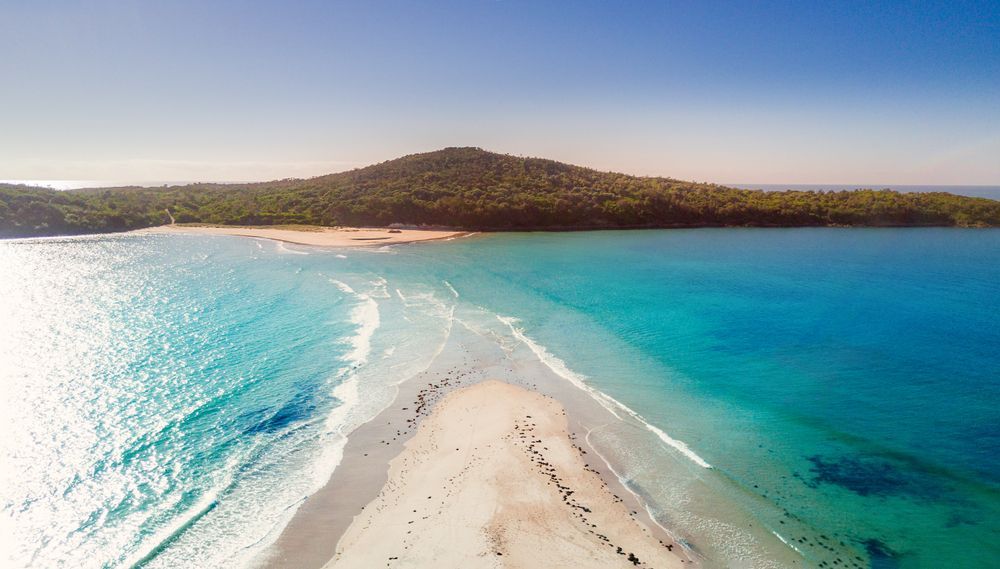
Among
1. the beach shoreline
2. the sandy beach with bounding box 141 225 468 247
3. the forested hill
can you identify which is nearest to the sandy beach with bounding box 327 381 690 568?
the beach shoreline

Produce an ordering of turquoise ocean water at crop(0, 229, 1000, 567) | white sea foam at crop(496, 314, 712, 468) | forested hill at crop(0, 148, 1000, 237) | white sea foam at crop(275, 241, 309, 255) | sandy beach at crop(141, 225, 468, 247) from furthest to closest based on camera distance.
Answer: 1. forested hill at crop(0, 148, 1000, 237)
2. sandy beach at crop(141, 225, 468, 247)
3. white sea foam at crop(275, 241, 309, 255)
4. white sea foam at crop(496, 314, 712, 468)
5. turquoise ocean water at crop(0, 229, 1000, 567)

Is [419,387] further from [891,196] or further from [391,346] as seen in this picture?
[891,196]

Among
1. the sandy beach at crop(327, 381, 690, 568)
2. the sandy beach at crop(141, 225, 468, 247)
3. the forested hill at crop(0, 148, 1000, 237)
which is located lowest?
the sandy beach at crop(327, 381, 690, 568)

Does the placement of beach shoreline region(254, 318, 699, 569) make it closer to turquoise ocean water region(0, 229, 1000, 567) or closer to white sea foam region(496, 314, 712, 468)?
white sea foam region(496, 314, 712, 468)

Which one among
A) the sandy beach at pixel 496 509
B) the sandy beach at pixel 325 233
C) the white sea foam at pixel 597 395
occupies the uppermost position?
the sandy beach at pixel 325 233

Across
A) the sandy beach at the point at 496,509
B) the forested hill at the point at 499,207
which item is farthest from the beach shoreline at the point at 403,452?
the forested hill at the point at 499,207

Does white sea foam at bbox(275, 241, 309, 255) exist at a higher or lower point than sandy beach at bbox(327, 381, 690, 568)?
higher

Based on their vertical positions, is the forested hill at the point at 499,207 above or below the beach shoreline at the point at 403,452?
above

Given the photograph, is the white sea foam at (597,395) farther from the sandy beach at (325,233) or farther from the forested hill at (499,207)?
the forested hill at (499,207)
